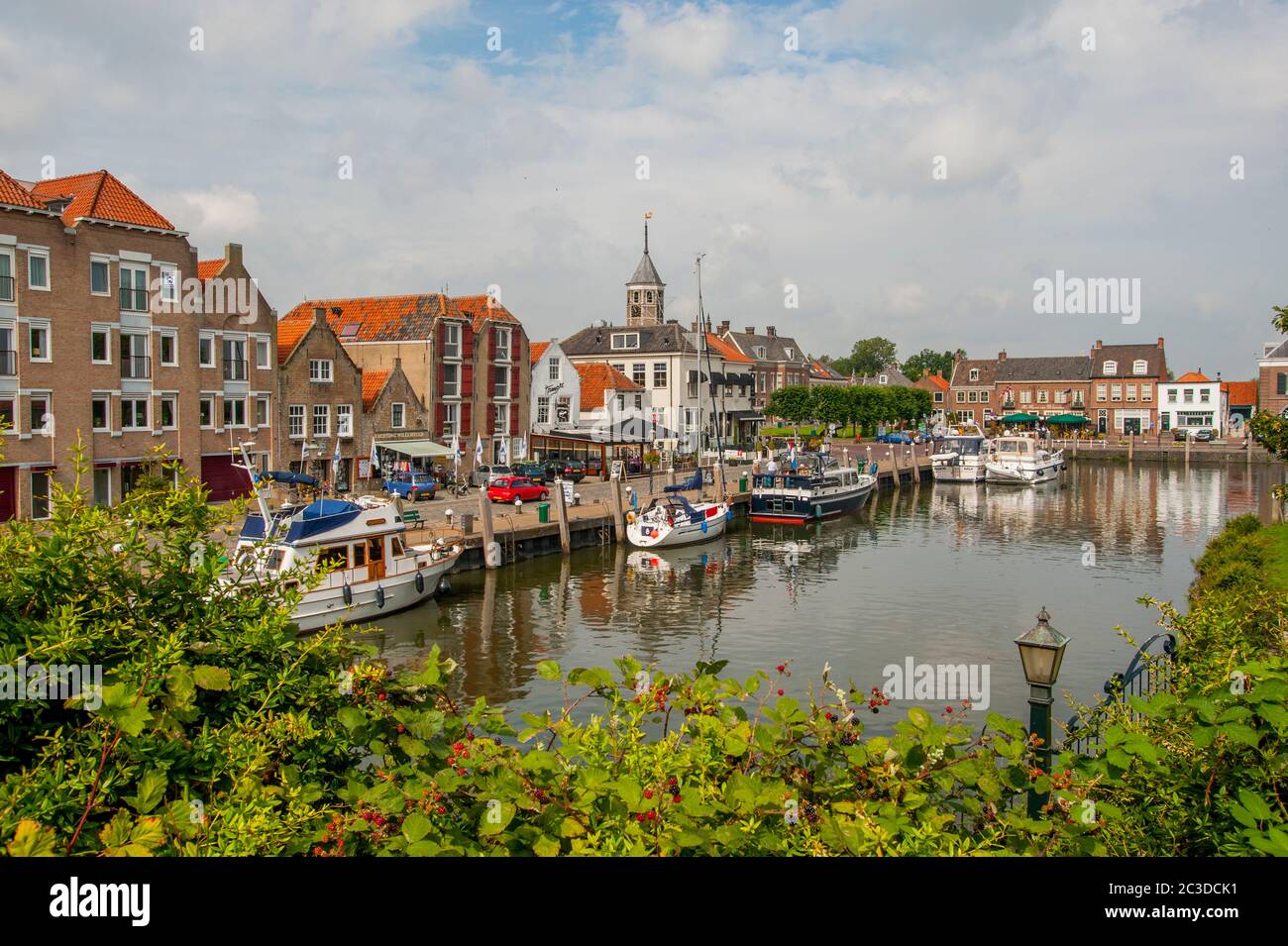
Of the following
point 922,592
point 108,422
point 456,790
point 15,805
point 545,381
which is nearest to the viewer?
point 15,805

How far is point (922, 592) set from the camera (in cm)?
3428

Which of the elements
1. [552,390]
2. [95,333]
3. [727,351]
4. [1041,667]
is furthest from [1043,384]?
[1041,667]

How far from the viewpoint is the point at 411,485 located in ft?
161

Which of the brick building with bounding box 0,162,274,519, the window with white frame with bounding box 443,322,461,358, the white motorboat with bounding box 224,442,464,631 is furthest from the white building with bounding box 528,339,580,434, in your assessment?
the white motorboat with bounding box 224,442,464,631

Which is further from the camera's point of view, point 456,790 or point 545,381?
point 545,381

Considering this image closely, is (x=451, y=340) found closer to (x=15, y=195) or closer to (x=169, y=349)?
(x=169, y=349)

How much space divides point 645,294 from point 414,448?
49.5 meters

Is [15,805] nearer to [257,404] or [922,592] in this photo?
[922,592]

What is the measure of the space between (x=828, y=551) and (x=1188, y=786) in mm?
39619

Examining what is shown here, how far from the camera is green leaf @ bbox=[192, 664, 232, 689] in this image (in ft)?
15.7

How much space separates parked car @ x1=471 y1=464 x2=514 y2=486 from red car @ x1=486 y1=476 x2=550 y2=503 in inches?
54.9

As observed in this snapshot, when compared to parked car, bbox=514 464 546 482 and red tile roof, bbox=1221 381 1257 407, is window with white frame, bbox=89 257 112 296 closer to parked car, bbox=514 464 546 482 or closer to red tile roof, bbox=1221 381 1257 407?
parked car, bbox=514 464 546 482

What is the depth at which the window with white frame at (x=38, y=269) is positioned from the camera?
37.6 metres
